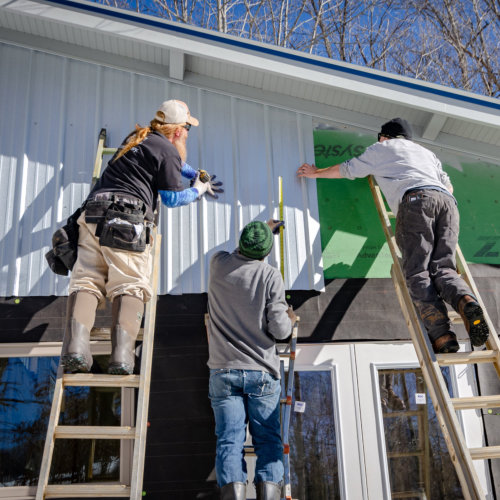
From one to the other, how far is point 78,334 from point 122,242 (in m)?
0.60

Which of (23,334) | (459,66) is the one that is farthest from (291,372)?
(459,66)

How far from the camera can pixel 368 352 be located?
4586 millimetres

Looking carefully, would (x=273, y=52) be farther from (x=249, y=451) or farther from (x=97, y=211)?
(x=249, y=451)

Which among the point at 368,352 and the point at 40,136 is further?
the point at 40,136

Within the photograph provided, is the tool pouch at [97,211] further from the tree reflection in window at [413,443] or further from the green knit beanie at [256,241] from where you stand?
the tree reflection in window at [413,443]

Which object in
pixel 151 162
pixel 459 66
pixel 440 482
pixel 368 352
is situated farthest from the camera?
pixel 459 66

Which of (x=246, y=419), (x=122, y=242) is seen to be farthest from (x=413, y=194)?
(x=122, y=242)

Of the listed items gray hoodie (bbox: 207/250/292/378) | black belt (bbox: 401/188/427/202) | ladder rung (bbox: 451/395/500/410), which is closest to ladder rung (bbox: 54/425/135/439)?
gray hoodie (bbox: 207/250/292/378)

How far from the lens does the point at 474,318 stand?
3.36 metres

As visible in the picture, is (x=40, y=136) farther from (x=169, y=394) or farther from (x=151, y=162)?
(x=169, y=394)

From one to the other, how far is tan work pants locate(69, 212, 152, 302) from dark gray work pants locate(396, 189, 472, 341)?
5.77 feet

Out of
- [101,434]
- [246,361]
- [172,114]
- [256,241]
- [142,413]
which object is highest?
[172,114]

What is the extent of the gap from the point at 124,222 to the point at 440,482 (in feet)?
10.0

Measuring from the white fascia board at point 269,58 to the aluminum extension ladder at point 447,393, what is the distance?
1.48 meters
